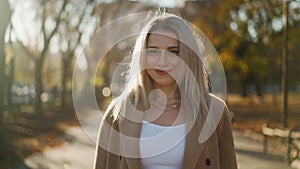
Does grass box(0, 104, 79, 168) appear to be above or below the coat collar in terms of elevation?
below

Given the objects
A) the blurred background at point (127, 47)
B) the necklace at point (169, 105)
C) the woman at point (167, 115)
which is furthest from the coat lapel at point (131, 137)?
the blurred background at point (127, 47)

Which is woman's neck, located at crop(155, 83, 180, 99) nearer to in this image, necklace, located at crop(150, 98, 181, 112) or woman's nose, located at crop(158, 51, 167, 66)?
necklace, located at crop(150, 98, 181, 112)

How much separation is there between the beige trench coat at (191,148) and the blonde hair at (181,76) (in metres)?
0.08

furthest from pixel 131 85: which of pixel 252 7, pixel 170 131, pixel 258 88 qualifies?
pixel 258 88

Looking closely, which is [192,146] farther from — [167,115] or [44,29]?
[44,29]

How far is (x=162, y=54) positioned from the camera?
3248 millimetres

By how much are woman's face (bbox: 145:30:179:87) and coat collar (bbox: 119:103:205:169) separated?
0.25 metres

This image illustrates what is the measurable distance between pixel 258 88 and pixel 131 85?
142ft

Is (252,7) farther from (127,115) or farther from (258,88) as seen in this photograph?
(127,115)

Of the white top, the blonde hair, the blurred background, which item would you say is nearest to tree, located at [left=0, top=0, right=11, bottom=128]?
the blurred background

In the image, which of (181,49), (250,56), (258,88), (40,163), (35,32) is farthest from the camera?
(258,88)

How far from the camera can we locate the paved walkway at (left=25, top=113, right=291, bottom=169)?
1289 cm

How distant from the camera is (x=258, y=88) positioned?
4588cm

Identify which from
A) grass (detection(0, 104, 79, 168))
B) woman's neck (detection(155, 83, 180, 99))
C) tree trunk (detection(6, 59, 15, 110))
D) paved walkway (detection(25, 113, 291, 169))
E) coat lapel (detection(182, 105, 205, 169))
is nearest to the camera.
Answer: coat lapel (detection(182, 105, 205, 169))
